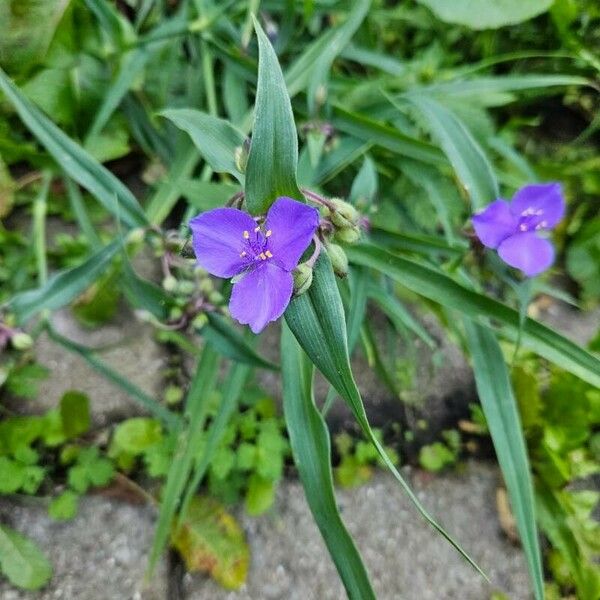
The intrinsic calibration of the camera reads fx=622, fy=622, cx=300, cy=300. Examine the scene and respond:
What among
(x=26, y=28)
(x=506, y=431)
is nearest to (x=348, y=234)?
(x=506, y=431)

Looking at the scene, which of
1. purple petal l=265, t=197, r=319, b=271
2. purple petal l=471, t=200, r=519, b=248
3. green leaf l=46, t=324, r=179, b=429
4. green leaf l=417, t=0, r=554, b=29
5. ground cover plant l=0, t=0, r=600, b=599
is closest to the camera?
purple petal l=265, t=197, r=319, b=271

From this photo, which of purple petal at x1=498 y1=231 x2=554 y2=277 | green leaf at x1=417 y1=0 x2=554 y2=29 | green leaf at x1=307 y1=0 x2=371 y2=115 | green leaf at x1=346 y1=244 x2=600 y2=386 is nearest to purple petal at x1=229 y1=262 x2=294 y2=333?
green leaf at x1=346 y1=244 x2=600 y2=386

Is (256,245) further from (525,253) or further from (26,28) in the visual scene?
(26,28)

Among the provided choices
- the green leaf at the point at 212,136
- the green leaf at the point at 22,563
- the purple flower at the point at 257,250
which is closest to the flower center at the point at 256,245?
the purple flower at the point at 257,250

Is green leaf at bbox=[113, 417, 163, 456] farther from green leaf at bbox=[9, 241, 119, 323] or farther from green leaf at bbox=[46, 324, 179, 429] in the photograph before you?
green leaf at bbox=[9, 241, 119, 323]

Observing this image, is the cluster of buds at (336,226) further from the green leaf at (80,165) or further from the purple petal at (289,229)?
the green leaf at (80,165)

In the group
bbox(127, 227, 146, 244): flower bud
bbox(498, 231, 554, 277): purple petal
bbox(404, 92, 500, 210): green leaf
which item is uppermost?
bbox(404, 92, 500, 210): green leaf
